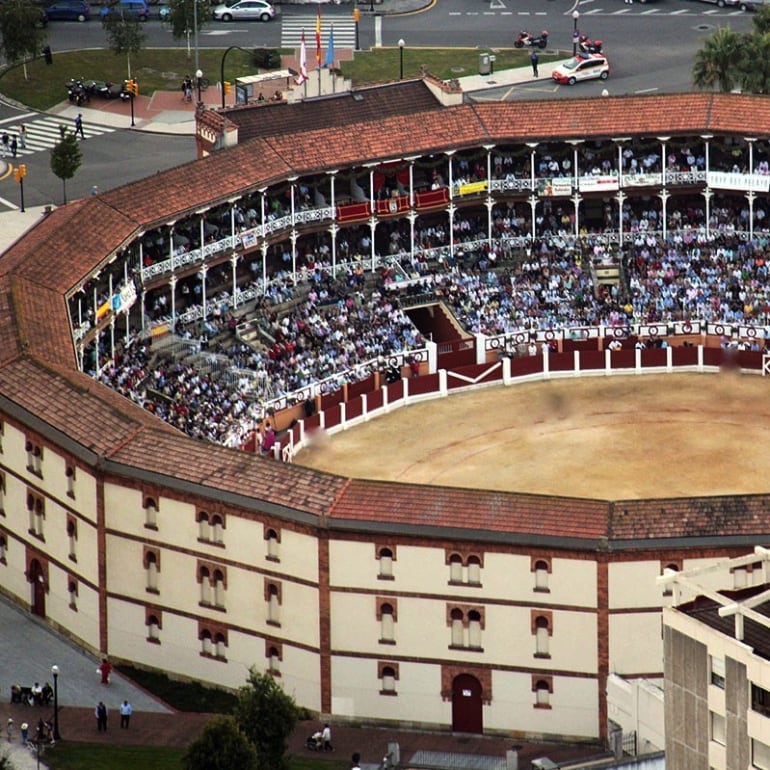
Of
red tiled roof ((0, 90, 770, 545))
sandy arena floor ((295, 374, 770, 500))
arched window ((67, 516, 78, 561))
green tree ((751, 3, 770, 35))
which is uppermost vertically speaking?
green tree ((751, 3, 770, 35))

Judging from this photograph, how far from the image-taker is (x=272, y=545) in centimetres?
11762

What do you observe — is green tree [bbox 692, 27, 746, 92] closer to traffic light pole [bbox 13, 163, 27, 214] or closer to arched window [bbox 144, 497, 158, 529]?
traffic light pole [bbox 13, 163, 27, 214]

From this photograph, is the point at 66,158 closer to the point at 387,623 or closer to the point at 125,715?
the point at 125,715

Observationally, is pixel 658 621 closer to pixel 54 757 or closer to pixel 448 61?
pixel 54 757

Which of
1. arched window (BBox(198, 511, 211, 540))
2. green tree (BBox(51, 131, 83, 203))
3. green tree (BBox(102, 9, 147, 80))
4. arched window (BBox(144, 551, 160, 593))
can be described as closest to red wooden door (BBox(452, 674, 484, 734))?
arched window (BBox(198, 511, 211, 540))

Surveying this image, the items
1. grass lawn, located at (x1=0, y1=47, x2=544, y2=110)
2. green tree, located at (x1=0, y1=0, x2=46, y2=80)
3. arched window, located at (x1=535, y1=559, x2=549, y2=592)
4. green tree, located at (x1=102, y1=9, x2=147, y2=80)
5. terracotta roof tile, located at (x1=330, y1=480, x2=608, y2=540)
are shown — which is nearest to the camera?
terracotta roof tile, located at (x1=330, y1=480, x2=608, y2=540)

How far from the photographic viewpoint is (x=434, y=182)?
161000 mm

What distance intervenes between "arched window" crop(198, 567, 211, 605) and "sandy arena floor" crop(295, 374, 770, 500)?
2156 cm

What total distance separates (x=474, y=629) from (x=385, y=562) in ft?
15.2

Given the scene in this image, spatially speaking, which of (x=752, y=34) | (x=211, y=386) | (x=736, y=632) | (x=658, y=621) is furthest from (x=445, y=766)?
(x=752, y=34)

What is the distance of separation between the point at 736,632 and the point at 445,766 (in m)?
24.8

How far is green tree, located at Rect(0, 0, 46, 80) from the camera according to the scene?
608 ft

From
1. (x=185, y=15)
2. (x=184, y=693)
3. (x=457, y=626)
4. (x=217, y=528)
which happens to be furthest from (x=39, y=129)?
(x=457, y=626)

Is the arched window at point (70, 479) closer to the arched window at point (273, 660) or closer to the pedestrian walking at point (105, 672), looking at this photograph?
the pedestrian walking at point (105, 672)
